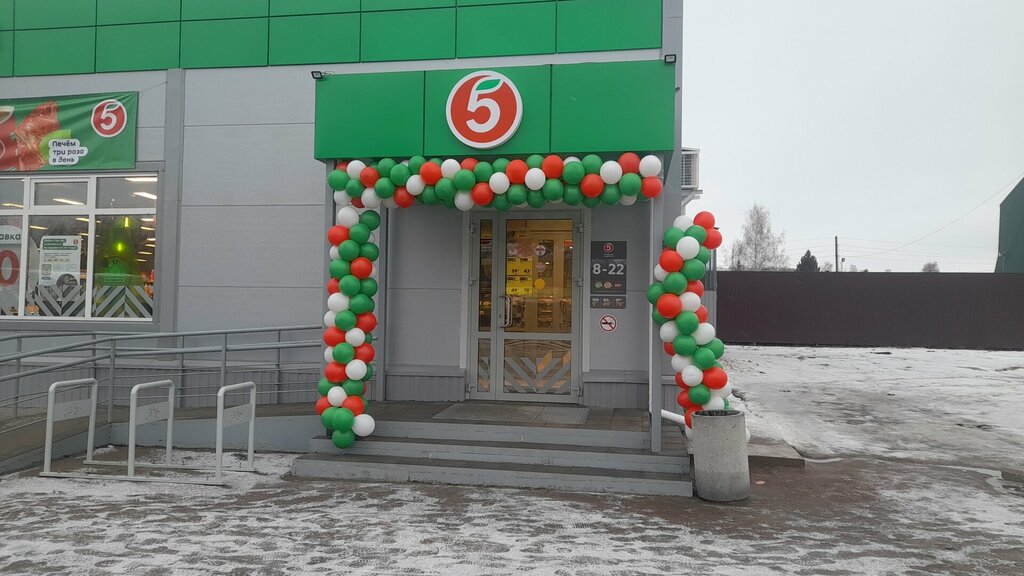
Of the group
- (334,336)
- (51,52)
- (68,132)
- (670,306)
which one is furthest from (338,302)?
(51,52)

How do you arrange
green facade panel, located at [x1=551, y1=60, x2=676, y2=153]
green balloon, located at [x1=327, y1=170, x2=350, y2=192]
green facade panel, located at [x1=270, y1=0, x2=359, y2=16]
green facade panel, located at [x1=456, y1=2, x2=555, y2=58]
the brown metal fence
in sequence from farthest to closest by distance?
the brown metal fence
green facade panel, located at [x1=270, y1=0, x2=359, y2=16]
green facade panel, located at [x1=456, y1=2, x2=555, y2=58]
green balloon, located at [x1=327, y1=170, x2=350, y2=192]
green facade panel, located at [x1=551, y1=60, x2=676, y2=153]

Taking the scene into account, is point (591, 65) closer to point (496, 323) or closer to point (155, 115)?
point (496, 323)

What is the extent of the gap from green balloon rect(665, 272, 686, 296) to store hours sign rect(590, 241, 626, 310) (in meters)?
1.90

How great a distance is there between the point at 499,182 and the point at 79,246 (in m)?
6.58

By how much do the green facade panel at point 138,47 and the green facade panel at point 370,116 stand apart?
3.82 m

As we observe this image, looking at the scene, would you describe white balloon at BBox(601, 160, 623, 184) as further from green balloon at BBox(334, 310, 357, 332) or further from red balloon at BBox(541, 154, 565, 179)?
green balloon at BBox(334, 310, 357, 332)

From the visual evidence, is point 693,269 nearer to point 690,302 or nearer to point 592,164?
point 690,302

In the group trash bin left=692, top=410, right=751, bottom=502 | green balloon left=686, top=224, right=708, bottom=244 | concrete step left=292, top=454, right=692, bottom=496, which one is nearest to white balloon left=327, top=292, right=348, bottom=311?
concrete step left=292, top=454, right=692, bottom=496

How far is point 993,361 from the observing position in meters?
16.9

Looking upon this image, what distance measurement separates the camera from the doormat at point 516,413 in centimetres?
679

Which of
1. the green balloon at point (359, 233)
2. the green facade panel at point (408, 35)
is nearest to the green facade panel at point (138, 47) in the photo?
the green facade panel at point (408, 35)

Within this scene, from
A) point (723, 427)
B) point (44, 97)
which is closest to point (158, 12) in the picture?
point (44, 97)

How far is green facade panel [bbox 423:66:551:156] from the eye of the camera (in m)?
6.02

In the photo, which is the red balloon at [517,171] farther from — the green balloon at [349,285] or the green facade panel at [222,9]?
the green facade panel at [222,9]
